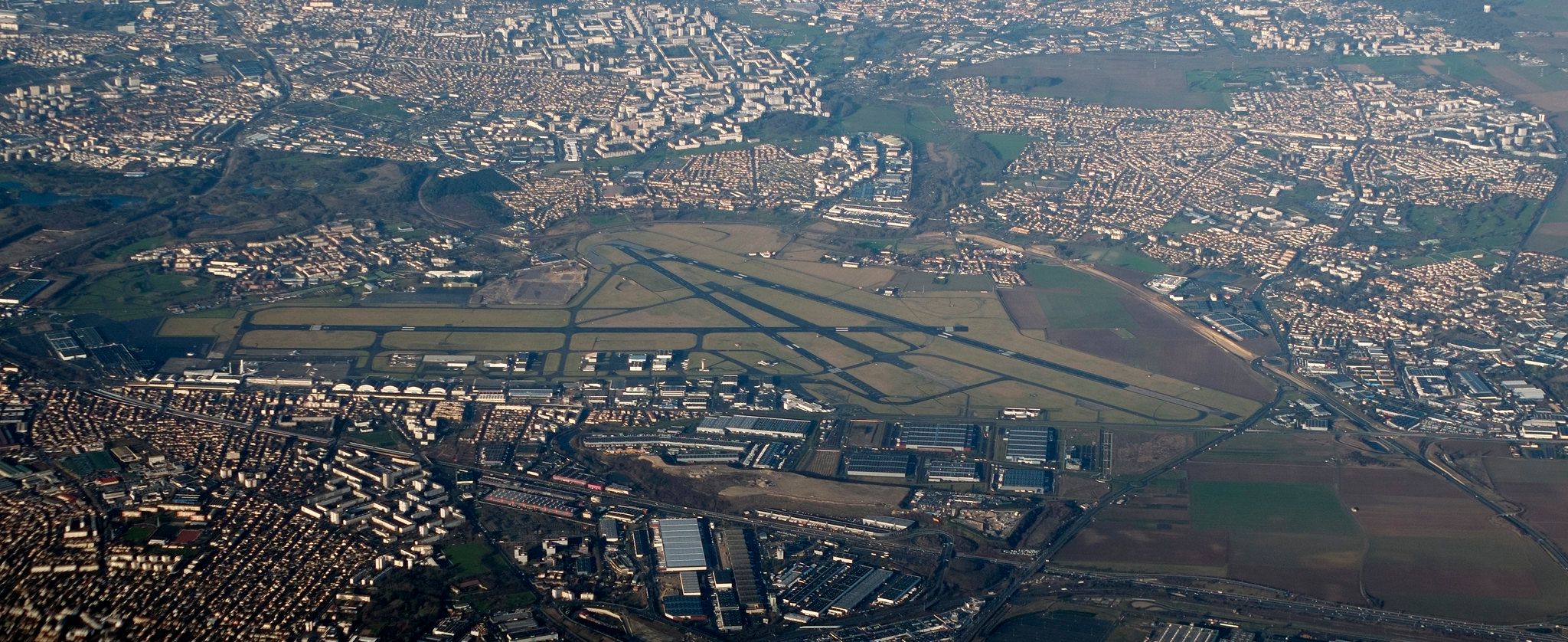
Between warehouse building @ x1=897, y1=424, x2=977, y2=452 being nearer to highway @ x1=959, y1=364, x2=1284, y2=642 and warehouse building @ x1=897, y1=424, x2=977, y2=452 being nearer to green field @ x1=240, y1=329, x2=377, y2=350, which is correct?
highway @ x1=959, y1=364, x2=1284, y2=642

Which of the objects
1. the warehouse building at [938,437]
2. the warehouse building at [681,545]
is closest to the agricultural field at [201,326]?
the warehouse building at [681,545]

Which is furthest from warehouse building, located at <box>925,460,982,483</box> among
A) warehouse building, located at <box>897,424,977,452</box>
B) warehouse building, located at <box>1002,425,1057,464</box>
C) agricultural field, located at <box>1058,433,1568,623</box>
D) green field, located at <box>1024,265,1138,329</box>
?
green field, located at <box>1024,265,1138,329</box>

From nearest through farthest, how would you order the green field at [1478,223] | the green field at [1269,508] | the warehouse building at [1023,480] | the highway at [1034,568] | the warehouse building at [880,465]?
1. the highway at [1034,568]
2. the green field at [1269,508]
3. the warehouse building at [1023,480]
4. the warehouse building at [880,465]
5. the green field at [1478,223]

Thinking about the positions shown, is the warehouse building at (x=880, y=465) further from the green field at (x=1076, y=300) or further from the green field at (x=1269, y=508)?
the green field at (x=1076, y=300)

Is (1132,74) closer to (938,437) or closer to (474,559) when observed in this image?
(938,437)

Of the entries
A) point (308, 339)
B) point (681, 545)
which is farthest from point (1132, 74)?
point (681, 545)

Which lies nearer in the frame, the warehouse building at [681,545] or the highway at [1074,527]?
the highway at [1074,527]
